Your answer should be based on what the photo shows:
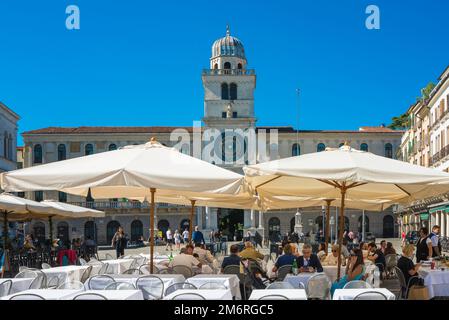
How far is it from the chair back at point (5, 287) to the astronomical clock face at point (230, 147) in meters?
60.7

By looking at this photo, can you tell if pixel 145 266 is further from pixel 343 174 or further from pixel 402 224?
pixel 402 224

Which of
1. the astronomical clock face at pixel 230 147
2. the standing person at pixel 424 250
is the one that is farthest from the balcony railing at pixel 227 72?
the standing person at pixel 424 250

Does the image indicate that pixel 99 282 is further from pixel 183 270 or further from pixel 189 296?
pixel 189 296

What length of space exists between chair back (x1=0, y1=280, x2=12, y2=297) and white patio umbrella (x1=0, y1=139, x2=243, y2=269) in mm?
1296

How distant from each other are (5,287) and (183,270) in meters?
3.23

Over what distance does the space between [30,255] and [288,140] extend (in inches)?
Result: 2093

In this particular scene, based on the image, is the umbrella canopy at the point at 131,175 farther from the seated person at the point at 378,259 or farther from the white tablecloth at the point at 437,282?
the seated person at the point at 378,259

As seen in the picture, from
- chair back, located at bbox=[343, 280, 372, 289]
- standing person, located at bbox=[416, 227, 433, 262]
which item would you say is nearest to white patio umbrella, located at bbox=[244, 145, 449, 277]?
chair back, located at bbox=[343, 280, 372, 289]

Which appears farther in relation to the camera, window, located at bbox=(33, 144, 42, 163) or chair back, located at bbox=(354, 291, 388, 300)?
window, located at bbox=(33, 144, 42, 163)

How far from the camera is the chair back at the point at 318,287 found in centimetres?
917

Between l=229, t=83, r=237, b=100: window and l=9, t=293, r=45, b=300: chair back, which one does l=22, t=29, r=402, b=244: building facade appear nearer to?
l=229, t=83, r=237, b=100: window

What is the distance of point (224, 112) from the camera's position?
72250 mm

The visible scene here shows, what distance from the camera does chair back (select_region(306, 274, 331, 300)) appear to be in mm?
9172
